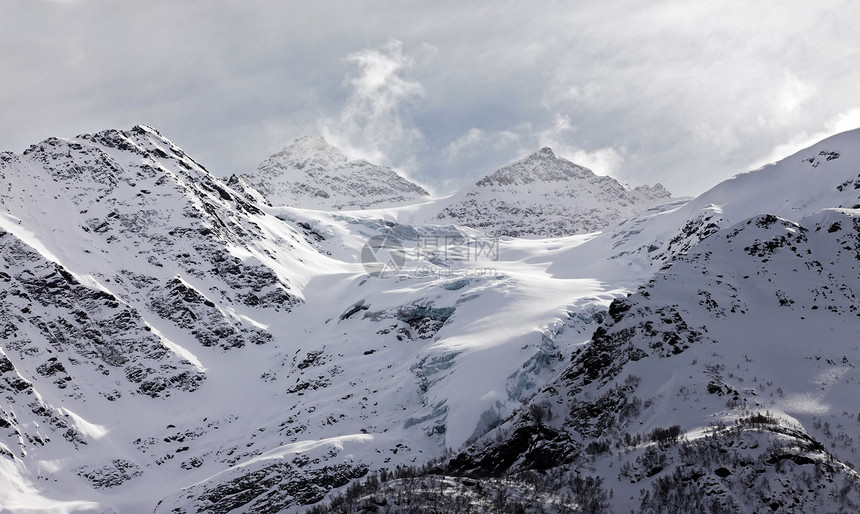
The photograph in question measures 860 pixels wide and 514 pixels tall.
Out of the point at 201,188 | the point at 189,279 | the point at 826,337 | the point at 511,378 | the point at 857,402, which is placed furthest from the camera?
the point at 201,188

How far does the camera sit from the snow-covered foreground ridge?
26.4m

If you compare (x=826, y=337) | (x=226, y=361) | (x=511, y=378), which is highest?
(x=226, y=361)

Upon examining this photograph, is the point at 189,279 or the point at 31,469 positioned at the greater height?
the point at 189,279

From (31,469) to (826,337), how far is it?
87.9 m

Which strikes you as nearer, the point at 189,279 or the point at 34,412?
the point at 34,412

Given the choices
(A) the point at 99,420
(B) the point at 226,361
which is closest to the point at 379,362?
(B) the point at 226,361

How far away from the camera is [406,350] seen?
9781 cm

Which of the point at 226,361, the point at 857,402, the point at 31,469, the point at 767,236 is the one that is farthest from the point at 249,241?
the point at 857,402

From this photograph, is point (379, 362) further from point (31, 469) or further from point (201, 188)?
point (201, 188)

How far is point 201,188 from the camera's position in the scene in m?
160

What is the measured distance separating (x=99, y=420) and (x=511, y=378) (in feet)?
194

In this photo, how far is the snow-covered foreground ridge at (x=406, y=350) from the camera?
2636 cm

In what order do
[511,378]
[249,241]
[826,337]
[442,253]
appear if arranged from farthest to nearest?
1. [442,253]
2. [249,241]
3. [511,378]
4. [826,337]

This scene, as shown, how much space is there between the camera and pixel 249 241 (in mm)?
147375
